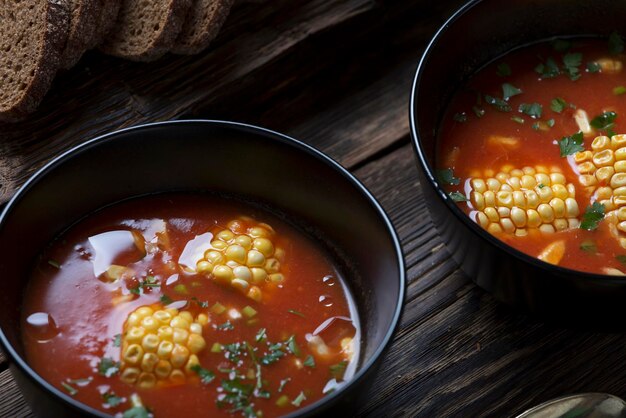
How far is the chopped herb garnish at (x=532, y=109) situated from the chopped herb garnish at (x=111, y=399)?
150 cm

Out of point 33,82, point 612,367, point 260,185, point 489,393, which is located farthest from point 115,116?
point 612,367

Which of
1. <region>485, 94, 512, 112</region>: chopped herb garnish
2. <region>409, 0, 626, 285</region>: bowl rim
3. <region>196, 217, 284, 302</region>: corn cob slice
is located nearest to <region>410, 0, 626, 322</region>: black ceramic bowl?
<region>409, 0, 626, 285</region>: bowl rim

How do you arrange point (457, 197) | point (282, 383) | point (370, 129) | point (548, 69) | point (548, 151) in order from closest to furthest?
point (282, 383) → point (457, 197) → point (548, 151) → point (548, 69) → point (370, 129)

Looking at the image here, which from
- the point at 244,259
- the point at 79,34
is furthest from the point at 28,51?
the point at 244,259

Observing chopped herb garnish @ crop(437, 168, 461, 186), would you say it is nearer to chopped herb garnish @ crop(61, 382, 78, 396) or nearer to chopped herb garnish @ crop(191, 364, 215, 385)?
chopped herb garnish @ crop(191, 364, 215, 385)

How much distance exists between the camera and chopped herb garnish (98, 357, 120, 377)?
82.9 inches

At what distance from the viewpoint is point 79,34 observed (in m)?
2.89

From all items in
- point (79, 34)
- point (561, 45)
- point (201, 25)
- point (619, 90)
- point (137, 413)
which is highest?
point (79, 34)

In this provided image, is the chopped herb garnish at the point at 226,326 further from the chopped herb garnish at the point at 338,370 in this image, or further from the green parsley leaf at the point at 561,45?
the green parsley leaf at the point at 561,45

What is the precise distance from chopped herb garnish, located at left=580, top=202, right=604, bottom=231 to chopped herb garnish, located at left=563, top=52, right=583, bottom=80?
539mm

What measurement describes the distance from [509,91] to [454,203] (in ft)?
2.19

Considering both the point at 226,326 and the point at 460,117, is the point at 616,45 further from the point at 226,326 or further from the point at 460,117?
the point at 226,326

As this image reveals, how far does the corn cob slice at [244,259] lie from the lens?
2.30 metres

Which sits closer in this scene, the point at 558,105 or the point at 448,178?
the point at 448,178
